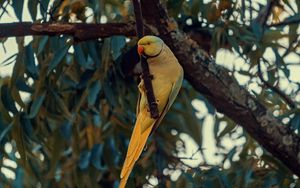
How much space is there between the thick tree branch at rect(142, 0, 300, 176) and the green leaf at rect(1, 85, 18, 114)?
1.51ft

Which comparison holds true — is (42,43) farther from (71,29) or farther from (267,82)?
(267,82)

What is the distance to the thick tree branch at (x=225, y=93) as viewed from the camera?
5.91ft

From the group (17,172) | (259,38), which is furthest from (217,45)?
(17,172)

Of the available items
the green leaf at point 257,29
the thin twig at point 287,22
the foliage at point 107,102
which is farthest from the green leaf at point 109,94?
the thin twig at point 287,22

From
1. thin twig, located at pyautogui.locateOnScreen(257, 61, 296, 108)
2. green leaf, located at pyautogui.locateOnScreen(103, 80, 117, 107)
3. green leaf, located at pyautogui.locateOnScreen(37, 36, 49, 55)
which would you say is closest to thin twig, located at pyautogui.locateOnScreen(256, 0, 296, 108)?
thin twig, located at pyautogui.locateOnScreen(257, 61, 296, 108)

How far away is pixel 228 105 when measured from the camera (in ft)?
6.25

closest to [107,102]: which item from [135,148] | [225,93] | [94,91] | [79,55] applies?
[94,91]

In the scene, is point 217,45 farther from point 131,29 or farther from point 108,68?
point 131,29

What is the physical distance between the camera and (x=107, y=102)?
2.27 meters

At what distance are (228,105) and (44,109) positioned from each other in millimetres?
590

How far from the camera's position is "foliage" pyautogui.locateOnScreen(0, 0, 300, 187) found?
2.02 m

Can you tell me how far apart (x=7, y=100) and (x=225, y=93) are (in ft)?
1.80

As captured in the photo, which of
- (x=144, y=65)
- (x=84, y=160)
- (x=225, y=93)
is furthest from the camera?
(x=84, y=160)

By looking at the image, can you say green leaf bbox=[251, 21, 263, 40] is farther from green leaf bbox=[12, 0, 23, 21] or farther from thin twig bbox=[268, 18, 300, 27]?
green leaf bbox=[12, 0, 23, 21]
